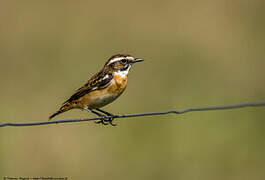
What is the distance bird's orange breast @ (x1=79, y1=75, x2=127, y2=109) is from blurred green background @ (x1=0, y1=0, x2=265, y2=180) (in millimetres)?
1968

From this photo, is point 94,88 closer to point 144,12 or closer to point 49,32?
point 49,32

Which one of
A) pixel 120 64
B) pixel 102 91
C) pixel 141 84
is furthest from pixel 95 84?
pixel 141 84

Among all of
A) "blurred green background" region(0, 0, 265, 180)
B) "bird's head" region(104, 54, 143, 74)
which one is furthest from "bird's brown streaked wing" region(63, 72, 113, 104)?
"blurred green background" region(0, 0, 265, 180)

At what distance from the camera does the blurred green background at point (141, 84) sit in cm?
1150

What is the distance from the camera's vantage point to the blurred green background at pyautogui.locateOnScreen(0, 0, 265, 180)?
453 inches

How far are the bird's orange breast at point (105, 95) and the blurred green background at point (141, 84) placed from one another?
1.97m

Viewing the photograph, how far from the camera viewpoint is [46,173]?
1102 centimetres

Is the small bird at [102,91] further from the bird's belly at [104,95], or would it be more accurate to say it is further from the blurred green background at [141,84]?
the blurred green background at [141,84]

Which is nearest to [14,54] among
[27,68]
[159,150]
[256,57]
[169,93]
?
[27,68]

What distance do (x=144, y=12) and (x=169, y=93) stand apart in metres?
5.33

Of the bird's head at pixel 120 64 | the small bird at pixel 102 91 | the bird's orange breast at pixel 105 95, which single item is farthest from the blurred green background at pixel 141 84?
the bird's head at pixel 120 64

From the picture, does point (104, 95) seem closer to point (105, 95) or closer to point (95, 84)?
point (105, 95)

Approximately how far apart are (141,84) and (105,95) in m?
4.97

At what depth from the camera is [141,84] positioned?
14508mm
